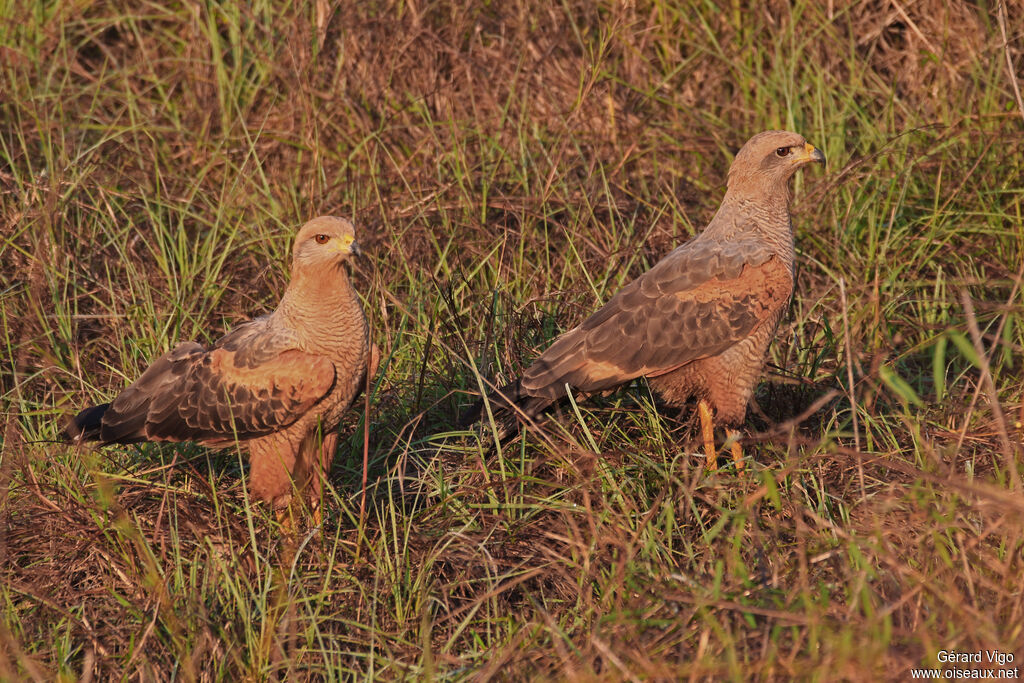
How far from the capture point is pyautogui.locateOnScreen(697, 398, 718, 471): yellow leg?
189 inches

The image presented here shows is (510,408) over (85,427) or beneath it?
beneath

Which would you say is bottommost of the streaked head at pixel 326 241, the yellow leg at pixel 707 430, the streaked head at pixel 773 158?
the yellow leg at pixel 707 430

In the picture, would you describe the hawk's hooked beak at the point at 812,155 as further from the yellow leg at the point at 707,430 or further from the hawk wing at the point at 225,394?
the hawk wing at the point at 225,394

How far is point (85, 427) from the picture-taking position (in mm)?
4535

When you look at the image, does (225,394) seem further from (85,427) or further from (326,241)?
(326,241)

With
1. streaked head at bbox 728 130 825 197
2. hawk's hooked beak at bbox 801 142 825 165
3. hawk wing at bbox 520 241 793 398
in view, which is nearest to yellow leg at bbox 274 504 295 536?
hawk wing at bbox 520 241 793 398

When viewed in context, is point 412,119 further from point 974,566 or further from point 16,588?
point 974,566

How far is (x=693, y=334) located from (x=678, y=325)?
0.08m

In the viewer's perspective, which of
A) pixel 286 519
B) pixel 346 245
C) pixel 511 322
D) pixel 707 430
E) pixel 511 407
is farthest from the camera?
pixel 511 322

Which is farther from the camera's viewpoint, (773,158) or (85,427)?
(773,158)

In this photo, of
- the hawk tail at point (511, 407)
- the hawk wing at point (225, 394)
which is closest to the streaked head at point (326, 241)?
the hawk wing at point (225, 394)

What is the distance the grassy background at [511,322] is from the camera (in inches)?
130

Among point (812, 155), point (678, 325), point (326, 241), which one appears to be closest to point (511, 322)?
point (678, 325)

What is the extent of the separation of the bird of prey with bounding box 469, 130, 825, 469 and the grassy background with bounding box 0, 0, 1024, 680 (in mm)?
224
